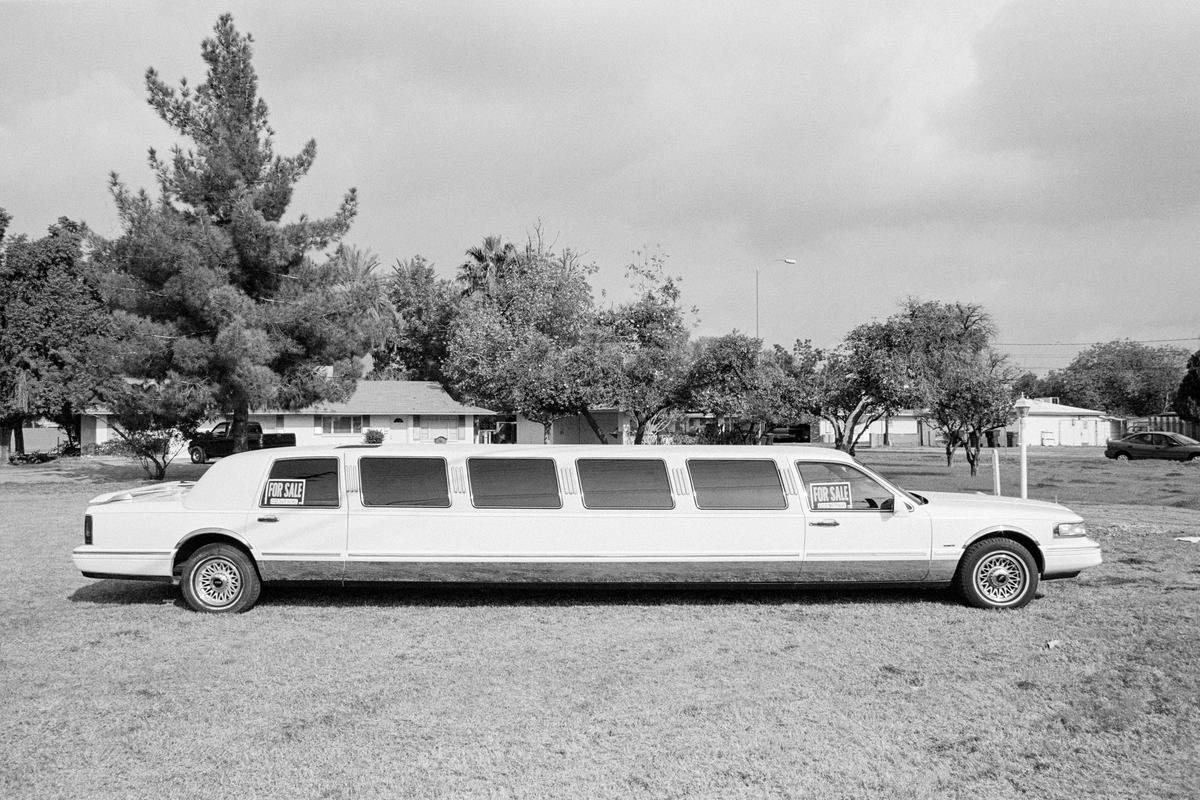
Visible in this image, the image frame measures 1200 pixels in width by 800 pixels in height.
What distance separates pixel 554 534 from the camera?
8.14 meters

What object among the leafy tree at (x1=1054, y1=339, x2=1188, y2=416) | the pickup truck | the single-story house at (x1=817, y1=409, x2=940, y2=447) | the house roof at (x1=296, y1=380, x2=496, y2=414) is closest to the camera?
the pickup truck

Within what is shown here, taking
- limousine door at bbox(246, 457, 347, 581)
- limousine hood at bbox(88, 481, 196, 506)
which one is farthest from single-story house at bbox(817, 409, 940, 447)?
limousine door at bbox(246, 457, 347, 581)

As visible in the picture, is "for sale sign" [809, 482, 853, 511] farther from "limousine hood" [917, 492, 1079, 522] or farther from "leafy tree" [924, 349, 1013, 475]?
"leafy tree" [924, 349, 1013, 475]

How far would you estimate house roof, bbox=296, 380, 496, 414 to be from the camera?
47156 mm

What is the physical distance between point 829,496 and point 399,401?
138ft

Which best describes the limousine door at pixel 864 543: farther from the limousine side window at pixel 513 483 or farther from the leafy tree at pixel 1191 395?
the leafy tree at pixel 1191 395

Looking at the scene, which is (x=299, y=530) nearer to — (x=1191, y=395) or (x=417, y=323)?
(x=417, y=323)

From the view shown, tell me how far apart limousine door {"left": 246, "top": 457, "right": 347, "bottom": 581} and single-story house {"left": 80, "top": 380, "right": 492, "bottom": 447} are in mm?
38011

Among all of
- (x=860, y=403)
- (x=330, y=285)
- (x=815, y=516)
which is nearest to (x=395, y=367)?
(x=330, y=285)

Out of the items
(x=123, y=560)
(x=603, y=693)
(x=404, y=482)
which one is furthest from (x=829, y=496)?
(x=123, y=560)

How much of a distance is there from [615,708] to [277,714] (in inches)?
79.3

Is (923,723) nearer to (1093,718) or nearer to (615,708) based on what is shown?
(1093,718)

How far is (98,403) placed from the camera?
41.2m

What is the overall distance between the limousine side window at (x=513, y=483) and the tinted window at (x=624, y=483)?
0.30m
